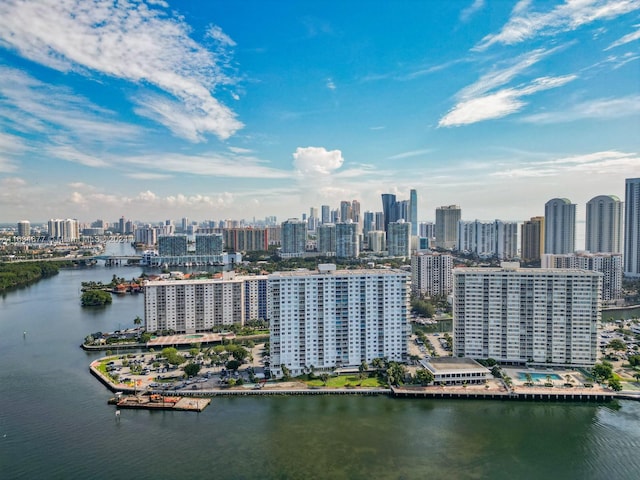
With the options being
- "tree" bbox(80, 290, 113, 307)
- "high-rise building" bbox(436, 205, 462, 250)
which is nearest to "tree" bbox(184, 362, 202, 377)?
"tree" bbox(80, 290, 113, 307)

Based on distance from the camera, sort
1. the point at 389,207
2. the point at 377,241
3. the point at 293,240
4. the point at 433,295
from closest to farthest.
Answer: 1. the point at 433,295
2. the point at 293,240
3. the point at 377,241
4. the point at 389,207

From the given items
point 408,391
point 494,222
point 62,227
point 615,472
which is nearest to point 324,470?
point 408,391

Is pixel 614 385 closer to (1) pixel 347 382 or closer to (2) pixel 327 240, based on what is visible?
(1) pixel 347 382

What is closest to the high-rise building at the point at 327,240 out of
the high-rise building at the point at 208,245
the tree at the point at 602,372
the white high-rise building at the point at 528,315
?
the high-rise building at the point at 208,245

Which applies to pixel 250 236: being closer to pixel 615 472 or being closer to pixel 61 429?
pixel 61 429

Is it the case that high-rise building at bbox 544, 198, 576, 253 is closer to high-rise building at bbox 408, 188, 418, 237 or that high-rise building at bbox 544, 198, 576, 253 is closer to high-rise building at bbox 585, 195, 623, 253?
high-rise building at bbox 585, 195, 623, 253

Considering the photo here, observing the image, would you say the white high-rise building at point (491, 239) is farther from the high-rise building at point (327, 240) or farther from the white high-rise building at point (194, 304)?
the white high-rise building at point (194, 304)

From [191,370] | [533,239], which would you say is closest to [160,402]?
[191,370]

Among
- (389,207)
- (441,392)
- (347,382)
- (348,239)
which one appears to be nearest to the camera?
(441,392)

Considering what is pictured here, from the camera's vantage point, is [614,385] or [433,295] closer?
[614,385]

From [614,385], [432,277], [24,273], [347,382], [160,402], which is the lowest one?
[160,402]
